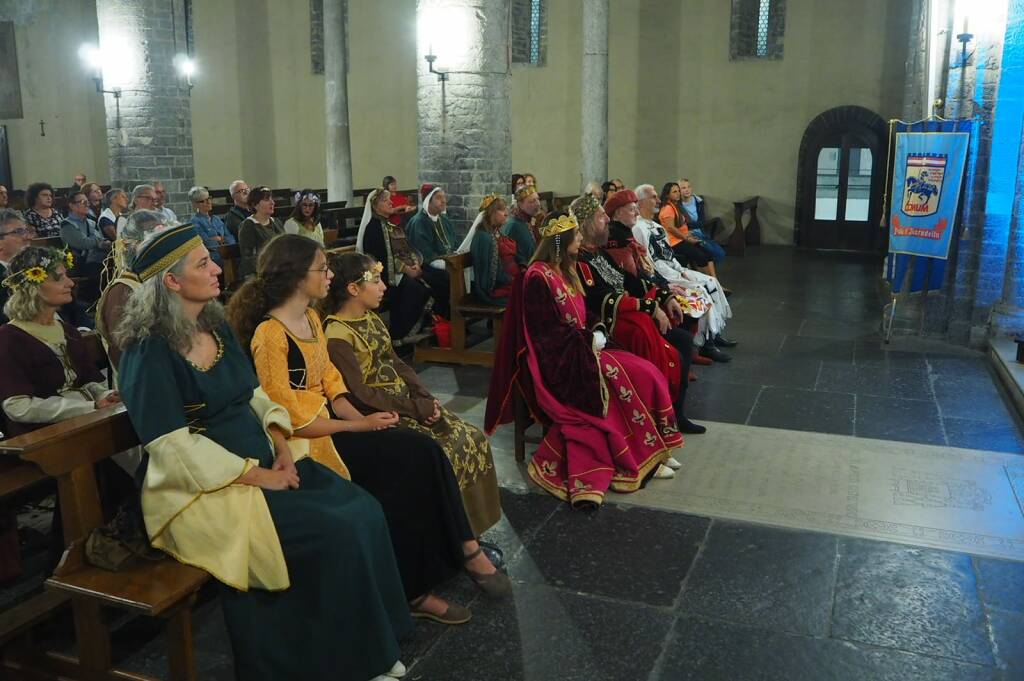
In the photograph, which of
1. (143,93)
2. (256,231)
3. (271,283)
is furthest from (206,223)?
(271,283)

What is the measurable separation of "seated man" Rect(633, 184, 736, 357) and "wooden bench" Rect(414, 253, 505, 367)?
46.5 inches

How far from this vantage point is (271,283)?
10.5 ft

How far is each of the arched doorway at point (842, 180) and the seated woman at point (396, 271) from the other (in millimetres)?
Result: 8591

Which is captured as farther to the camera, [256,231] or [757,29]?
[757,29]

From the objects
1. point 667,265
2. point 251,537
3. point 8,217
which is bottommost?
point 251,537

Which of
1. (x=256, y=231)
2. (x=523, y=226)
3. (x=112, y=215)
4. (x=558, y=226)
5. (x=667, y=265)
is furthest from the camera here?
(x=112, y=215)

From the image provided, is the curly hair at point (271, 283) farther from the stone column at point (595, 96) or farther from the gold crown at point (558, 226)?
the stone column at point (595, 96)

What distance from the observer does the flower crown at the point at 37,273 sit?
348 centimetres

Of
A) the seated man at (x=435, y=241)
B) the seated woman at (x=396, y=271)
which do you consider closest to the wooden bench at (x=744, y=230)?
the seated man at (x=435, y=241)

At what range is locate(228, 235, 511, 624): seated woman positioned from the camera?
125 inches

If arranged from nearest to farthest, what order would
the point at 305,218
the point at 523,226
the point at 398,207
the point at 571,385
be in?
the point at 571,385 < the point at 523,226 < the point at 305,218 < the point at 398,207

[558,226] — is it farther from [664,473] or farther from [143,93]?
[143,93]

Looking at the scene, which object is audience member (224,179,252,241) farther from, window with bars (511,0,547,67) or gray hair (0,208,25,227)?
window with bars (511,0,547,67)

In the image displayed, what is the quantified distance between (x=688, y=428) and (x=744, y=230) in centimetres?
983
